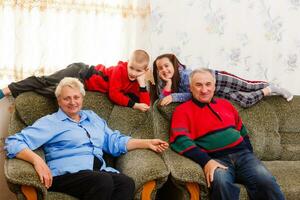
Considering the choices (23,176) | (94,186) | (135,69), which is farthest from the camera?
(135,69)

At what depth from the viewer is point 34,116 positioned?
7.99 feet

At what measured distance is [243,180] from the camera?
2309 millimetres

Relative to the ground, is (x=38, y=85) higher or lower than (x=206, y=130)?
higher

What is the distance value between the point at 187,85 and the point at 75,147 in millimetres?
975

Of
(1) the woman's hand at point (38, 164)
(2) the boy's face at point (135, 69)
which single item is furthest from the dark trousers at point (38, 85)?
(1) the woman's hand at point (38, 164)

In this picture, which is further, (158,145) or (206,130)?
(206,130)

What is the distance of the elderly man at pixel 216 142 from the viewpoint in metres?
2.19

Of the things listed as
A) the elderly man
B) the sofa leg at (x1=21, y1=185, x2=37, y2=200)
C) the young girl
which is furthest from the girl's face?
the sofa leg at (x1=21, y1=185, x2=37, y2=200)

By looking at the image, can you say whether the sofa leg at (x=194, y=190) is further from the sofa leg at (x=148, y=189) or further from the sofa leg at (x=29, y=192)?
the sofa leg at (x=29, y=192)

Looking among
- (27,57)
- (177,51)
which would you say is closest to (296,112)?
(177,51)

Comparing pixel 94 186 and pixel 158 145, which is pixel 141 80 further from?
pixel 94 186

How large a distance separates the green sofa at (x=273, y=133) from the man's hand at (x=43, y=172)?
66 centimetres

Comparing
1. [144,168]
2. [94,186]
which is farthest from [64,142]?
[144,168]

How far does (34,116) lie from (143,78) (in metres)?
0.77
